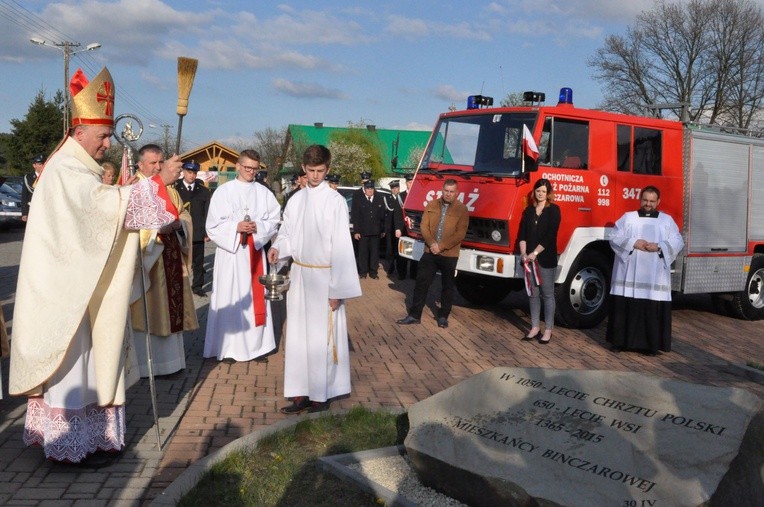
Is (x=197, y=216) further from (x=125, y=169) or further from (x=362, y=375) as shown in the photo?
(x=125, y=169)

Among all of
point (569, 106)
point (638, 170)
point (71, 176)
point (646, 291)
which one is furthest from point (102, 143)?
point (638, 170)

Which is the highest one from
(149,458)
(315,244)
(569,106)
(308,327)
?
(569,106)

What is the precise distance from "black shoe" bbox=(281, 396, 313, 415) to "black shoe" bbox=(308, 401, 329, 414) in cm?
4

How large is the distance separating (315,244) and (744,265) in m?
8.48

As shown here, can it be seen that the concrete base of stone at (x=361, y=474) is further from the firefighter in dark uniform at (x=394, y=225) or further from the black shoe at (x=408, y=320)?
the firefighter in dark uniform at (x=394, y=225)

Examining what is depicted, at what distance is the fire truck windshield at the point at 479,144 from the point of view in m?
11.0

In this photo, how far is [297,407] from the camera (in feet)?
22.0

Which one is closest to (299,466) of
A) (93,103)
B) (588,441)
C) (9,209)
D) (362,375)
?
(588,441)

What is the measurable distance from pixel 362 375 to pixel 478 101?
17.4 ft

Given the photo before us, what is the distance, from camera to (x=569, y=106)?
11.2 meters

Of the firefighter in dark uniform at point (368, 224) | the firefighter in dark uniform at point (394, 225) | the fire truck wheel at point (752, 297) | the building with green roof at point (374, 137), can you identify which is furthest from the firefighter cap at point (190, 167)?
the building with green roof at point (374, 137)

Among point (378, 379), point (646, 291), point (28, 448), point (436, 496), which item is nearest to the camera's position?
point (436, 496)

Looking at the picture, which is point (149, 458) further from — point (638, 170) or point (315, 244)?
point (638, 170)

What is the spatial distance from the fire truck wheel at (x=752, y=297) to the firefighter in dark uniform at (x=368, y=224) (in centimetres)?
676
